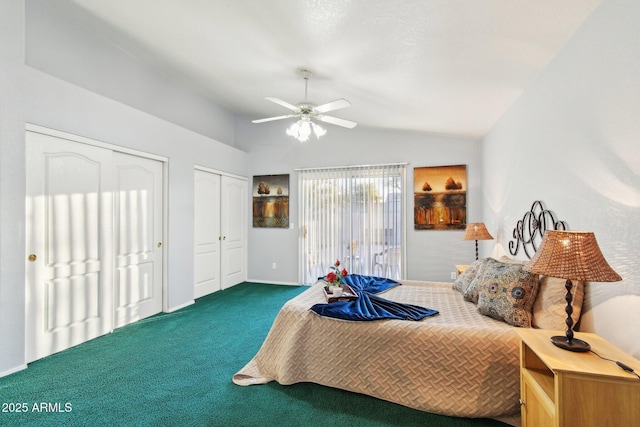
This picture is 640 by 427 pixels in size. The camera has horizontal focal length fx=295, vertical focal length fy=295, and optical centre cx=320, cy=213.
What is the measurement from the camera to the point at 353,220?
17.1 ft

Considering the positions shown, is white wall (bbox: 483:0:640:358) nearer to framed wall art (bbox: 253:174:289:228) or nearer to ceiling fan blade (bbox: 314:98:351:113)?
ceiling fan blade (bbox: 314:98:351:113)

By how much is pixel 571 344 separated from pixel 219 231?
4824mm

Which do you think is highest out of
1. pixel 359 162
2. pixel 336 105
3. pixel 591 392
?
pixel 336 105

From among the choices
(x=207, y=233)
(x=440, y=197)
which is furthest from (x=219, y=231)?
(x=440, y=197)

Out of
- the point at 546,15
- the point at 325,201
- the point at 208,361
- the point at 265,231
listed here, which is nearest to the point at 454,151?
the point at 325,201

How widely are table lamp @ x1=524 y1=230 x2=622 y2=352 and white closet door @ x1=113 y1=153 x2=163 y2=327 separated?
13.2ft

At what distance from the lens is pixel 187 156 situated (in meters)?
4.42

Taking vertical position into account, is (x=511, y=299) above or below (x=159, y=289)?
above

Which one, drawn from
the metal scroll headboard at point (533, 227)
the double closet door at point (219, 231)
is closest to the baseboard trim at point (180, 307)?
the double closet door at point (219, 231)

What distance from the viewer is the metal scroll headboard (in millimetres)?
2344

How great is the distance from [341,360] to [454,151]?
383 cm

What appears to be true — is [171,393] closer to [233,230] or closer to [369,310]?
[369,310]

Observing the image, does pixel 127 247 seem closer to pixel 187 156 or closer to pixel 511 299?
pixel 187 156

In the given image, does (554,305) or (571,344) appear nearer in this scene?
(571,344)
